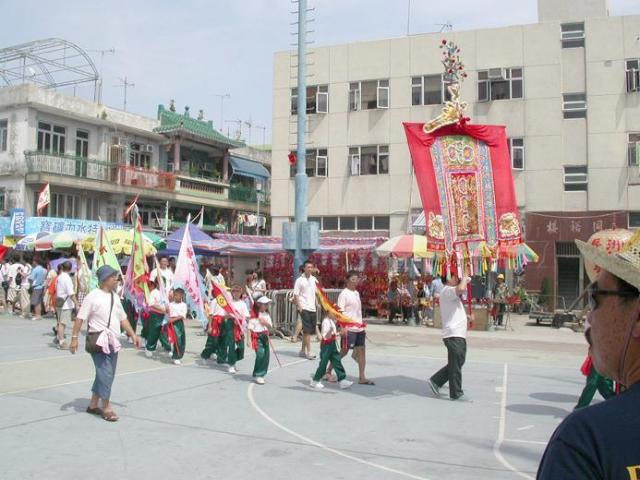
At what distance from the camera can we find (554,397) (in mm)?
9062

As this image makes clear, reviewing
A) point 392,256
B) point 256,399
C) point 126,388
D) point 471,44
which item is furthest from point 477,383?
point 471,44

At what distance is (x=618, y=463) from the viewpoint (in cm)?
150

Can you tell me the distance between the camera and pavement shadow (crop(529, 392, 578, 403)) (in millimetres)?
8859

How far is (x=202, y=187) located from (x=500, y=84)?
15.7 metres

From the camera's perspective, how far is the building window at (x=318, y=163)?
2898 centimetres

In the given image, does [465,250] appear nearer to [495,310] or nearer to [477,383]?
[477,383]

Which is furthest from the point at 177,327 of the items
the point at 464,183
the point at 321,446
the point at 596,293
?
the point at 596,293

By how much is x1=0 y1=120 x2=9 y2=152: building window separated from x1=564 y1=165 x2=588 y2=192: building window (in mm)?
23380

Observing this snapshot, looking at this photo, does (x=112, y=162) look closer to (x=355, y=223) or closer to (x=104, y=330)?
(x=355, y=223)

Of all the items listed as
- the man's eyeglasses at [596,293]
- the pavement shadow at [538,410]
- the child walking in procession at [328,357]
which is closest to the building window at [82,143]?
the child walking in procession at [328,357]

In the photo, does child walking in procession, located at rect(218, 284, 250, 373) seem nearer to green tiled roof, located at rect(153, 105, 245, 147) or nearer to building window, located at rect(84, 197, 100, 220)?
building window, located at rect(84, 197, 100, 220)

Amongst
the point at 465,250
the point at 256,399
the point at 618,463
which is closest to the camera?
the point at 618,463

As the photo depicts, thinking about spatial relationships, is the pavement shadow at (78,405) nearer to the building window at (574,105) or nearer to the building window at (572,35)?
the building window at (574,105)

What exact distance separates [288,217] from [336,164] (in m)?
3.39
